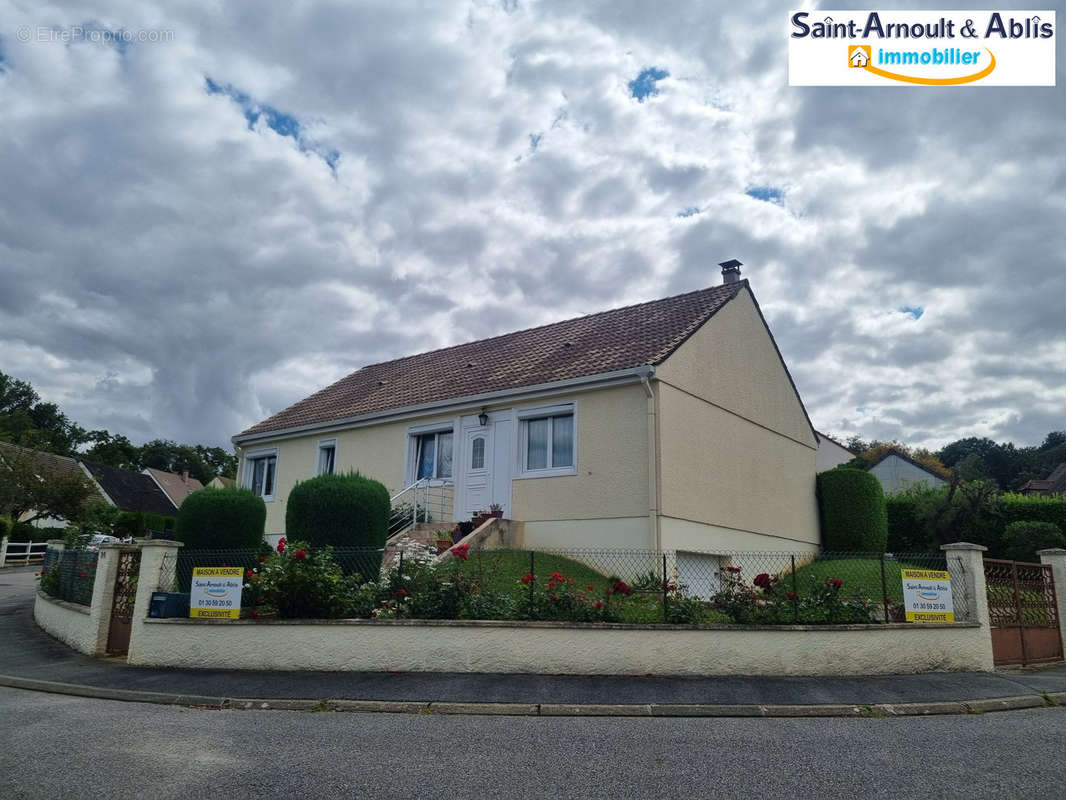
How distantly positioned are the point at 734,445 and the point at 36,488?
32.8 m

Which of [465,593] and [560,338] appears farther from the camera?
[560,338]

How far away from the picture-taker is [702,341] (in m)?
17.4

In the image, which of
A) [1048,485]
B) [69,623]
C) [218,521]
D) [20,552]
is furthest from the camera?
[1048,485]

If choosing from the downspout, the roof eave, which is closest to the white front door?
the roof eave

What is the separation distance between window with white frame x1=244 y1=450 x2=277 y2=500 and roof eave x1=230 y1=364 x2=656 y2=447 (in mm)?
501

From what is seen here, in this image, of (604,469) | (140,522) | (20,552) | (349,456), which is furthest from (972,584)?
(140,522)

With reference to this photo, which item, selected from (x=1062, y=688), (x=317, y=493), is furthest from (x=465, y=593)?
(x=1062, y=688)

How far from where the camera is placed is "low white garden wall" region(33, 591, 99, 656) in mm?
11766

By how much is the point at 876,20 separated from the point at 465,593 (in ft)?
36.7

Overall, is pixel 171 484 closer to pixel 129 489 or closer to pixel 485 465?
pixel 129 489

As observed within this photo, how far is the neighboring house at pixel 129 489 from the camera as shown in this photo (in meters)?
54.8

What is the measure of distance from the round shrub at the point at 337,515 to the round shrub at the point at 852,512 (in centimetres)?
1387

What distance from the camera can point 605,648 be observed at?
31.0 feet

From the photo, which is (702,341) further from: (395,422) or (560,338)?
(395,422)
